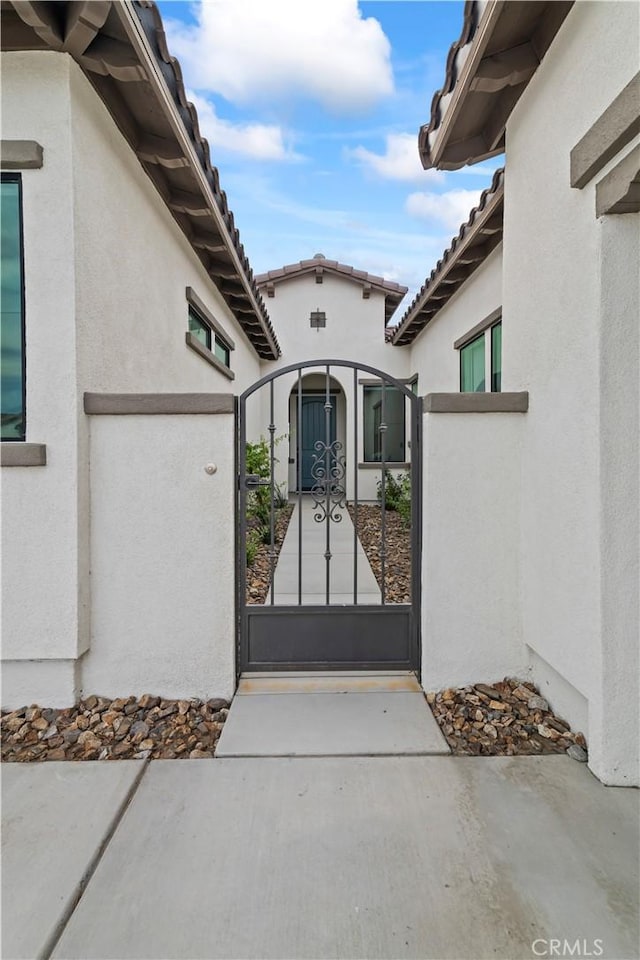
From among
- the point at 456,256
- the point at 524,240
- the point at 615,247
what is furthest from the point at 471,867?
the point at 456,256

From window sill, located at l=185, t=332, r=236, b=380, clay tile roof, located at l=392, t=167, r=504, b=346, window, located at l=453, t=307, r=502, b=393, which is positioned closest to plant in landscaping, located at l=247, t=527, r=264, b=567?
window sill, located at l=185, t=332, r=236, b=380

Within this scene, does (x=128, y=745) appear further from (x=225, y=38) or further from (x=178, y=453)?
(x=225, y=38)

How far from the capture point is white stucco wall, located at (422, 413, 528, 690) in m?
3.26

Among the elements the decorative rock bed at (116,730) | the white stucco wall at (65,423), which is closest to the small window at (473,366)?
the white stucco wall at (65,423)

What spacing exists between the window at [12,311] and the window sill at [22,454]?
122 millimetres

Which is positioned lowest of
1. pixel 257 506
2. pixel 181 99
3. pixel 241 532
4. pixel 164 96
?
pixel 257 506

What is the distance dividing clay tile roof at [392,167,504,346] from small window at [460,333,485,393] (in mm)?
1009

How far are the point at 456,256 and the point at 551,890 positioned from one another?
6.26 metres

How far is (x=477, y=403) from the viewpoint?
10.7ft

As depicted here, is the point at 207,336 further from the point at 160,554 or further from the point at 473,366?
the point at 160,554

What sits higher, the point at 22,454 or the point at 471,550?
the point at 22,454

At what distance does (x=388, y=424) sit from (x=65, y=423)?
28.9 ft
